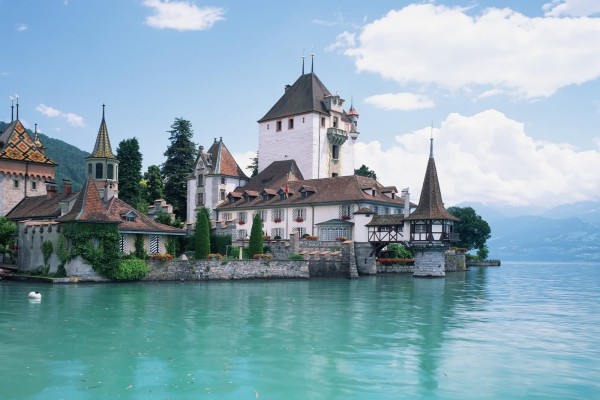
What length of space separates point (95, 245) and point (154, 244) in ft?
21.0

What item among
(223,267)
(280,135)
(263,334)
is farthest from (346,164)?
(263,334)

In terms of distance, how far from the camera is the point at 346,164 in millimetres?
75750

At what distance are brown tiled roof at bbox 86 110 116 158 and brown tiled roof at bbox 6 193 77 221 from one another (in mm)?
4755

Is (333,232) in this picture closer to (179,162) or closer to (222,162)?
(222,162)

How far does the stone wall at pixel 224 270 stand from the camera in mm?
44450

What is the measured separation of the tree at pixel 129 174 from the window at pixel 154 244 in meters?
17.7

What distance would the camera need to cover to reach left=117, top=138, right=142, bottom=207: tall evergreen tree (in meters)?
66.2

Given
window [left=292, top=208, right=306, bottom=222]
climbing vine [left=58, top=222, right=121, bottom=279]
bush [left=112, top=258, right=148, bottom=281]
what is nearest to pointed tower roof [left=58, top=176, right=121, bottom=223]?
climbing vine [left=58, top=222, right=121, bottom=279]

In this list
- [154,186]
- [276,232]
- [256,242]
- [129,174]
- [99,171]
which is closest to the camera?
[256,242]

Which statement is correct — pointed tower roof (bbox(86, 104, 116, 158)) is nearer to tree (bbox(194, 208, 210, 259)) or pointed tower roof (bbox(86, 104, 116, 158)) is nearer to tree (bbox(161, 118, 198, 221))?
tree (bbox(194, 208, 210, 259))

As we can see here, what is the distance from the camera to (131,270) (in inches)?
1688

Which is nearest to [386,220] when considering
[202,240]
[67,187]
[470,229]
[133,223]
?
[202,240]

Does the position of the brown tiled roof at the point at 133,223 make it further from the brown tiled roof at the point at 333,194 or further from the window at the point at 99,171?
the brown tiled roof at the point at 333,194

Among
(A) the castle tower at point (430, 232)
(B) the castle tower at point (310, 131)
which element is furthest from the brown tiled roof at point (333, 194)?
(B) the castle tower at point (310, 131)
